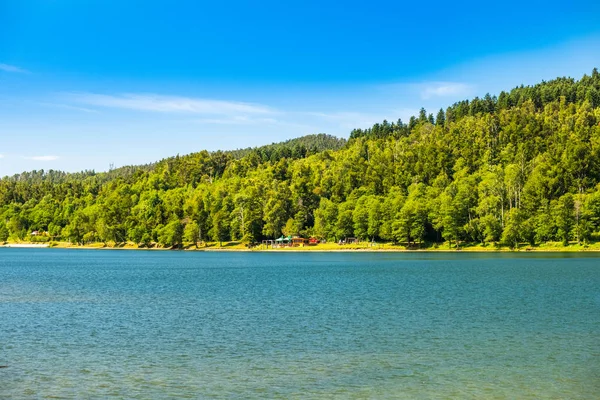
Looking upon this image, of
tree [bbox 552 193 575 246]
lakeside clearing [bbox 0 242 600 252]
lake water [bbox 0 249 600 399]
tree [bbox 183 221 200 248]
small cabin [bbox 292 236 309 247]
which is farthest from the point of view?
tree [bbox 183 221 200 248]

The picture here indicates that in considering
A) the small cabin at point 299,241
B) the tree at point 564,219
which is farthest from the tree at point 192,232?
the tree at point 564,219

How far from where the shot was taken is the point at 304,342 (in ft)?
100

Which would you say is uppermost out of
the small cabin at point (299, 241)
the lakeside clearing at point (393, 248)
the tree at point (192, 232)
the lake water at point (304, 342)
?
the tree at point (192, 232)

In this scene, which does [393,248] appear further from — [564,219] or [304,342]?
[304,342]

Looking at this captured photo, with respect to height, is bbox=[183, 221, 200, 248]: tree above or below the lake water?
above

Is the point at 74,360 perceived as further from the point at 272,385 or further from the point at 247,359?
the point at 272,385

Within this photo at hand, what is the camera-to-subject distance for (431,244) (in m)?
162

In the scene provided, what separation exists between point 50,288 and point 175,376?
4298cm

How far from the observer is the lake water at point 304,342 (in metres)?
22.2

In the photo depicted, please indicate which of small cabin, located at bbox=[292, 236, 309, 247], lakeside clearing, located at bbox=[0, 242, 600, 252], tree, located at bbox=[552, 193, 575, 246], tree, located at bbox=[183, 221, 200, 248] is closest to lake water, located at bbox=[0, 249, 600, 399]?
tree, located at bbox=[552, 193, 575, 246]

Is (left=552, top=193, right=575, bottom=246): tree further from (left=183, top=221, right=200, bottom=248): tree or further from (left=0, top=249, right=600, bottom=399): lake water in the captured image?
(left=183, top=221, right=200, bottom=248): tree

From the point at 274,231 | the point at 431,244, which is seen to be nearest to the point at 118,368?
the point at 431,244

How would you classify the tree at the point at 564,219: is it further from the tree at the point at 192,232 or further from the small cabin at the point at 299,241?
the tree at the point at 192,232

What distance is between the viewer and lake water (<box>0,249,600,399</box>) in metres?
22.2
